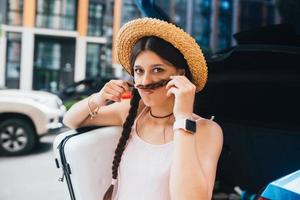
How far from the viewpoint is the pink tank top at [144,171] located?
54.4 inches

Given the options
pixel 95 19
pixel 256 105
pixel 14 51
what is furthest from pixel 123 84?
pixel 95 19

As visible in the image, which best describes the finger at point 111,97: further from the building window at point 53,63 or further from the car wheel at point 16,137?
the building window at point 53,63

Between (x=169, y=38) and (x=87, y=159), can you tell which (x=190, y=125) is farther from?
(x=87, y=159)

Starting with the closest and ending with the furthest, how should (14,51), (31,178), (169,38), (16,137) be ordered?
(169,38), (31,178), (16,137), (14,51)

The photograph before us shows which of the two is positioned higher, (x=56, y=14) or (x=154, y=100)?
(x=56, y=14)

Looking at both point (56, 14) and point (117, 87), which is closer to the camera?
point (117, 87)

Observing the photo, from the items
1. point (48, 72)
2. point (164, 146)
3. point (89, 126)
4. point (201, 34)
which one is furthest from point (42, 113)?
point (201, 34)

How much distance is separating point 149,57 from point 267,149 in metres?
0.90

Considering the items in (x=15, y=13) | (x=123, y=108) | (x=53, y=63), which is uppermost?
(x=15, y=13)

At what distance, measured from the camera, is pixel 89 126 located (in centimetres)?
169

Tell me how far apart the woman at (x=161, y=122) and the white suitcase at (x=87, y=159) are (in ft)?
0.28

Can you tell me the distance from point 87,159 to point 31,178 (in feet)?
10.3

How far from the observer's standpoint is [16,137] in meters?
5.65

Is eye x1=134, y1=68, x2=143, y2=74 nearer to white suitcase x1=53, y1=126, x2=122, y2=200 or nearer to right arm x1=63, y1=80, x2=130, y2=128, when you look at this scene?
right arm x1=63, y1=80, x2=130, y2=128
